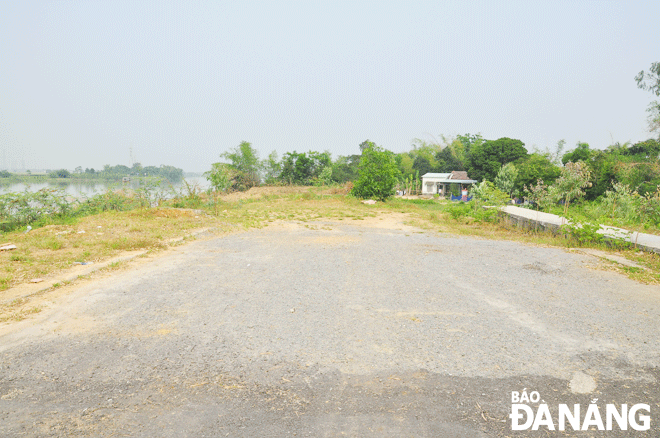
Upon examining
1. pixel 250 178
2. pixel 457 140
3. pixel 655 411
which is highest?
pixel 457 140

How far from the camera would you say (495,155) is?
32.9 m

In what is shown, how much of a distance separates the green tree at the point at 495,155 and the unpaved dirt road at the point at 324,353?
2846 cm

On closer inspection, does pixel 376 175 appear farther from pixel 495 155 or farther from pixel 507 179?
pixel 495 155

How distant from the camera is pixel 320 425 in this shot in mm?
2455

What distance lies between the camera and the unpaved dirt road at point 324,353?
254 centimetres

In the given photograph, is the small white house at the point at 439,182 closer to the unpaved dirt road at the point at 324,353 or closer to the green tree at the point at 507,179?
the green tree at the point at 507,179

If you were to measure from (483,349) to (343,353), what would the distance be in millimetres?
1350

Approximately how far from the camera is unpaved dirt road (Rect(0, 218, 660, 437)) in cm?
254

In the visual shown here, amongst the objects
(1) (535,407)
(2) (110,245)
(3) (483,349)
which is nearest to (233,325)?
(3) (483,349)

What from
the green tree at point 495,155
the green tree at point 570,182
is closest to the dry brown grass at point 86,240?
the green tree at point 570,182

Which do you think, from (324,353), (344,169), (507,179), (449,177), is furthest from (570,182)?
(344,169)

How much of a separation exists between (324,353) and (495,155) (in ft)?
111

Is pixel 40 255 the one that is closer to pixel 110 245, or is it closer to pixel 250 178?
pixel 110 245

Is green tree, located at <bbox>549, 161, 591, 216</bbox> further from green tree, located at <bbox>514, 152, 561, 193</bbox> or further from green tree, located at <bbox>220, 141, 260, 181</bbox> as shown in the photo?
green tree, located at <bbox>220, 141, 260, 181</bbox>
